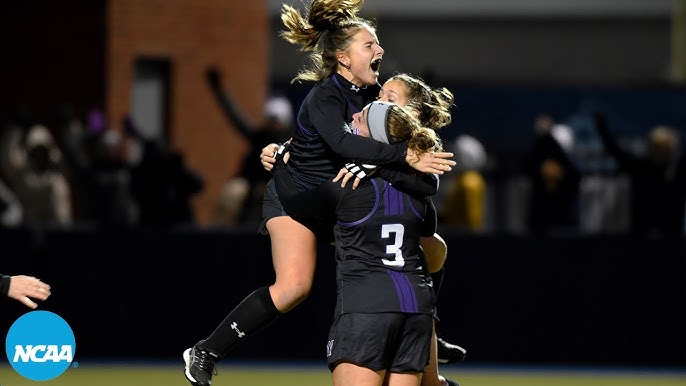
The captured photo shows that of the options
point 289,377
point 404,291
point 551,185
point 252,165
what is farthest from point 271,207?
point 551,185

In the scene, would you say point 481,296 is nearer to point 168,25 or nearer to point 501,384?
point 501,384

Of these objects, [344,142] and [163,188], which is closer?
[344,142]

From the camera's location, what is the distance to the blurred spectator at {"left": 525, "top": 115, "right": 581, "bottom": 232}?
570 inches

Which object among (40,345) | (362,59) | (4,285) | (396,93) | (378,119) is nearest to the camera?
(4,285)

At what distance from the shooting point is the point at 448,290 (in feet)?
46.3

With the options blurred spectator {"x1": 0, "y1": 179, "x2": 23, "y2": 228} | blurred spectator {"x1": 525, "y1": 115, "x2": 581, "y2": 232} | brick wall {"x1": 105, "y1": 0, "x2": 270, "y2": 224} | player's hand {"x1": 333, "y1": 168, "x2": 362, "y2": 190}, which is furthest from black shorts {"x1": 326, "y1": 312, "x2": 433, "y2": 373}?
brick wall {"x1": 105, "y1": 0, "x2": 270, "y2": 224}

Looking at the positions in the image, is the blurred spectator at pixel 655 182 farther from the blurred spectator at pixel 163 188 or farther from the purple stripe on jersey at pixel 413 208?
the purple stripe on jersey at pixel 413 208

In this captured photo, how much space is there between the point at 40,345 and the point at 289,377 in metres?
4.14

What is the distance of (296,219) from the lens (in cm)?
877

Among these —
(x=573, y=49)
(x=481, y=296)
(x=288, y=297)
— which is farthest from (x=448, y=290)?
(x=573, y=49)

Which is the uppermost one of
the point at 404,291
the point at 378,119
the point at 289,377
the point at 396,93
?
the point at 396,93

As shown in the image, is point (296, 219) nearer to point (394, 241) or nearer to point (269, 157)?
point (269, 157)

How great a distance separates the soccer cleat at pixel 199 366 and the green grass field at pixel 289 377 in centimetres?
372

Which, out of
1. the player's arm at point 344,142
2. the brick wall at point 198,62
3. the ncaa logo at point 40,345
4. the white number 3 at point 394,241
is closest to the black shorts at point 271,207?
the player's arm at point 344,142
